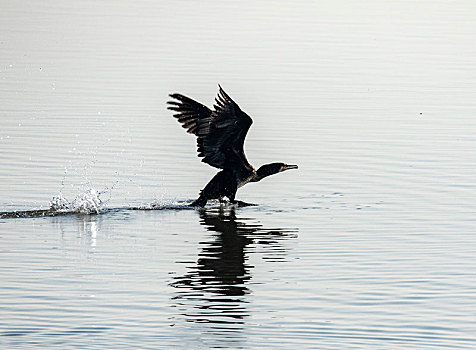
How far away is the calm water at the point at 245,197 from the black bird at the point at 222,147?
270 mm

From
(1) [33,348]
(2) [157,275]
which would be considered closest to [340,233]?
(2) [157,275]

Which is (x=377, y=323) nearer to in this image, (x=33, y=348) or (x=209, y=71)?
(x=33, y=348)

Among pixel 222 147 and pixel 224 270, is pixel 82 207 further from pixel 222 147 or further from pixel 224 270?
pixel 224 270

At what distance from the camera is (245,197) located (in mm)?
13781

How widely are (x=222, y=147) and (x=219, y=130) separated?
0.29m

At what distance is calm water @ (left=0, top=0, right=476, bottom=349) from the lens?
27.5 ft

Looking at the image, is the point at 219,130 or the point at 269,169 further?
the point at 269,169

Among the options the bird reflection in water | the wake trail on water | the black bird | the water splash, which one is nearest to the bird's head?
the black bird

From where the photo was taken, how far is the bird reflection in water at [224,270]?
28.0 feet

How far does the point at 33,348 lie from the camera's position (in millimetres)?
7543

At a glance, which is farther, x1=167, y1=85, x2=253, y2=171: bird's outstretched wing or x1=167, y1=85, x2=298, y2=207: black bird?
x1=167, y1=85, x2=298, y2=207: black bird

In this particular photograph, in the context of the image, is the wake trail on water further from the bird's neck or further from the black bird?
the bird's neck

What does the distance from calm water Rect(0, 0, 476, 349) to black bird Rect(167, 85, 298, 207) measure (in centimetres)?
27

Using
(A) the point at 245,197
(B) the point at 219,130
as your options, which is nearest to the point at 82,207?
(B) the point at 219,130
